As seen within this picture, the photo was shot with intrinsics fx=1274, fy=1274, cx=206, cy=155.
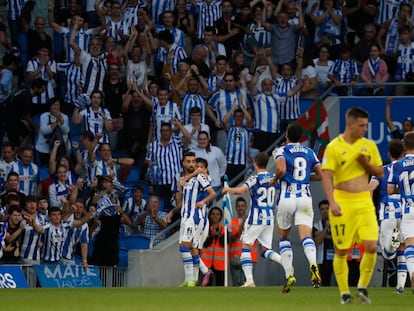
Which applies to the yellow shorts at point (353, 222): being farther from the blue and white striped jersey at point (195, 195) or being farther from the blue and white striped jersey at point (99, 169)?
the blue and white striped jersey at point (99, 169)

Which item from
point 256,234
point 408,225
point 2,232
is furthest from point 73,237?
point 408,225

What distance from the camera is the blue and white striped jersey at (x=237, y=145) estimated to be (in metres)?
25.3

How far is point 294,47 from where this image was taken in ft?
89.1

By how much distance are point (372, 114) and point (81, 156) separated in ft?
19.6

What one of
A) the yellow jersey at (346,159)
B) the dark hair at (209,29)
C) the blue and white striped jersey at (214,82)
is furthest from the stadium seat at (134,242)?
the yellow jersey at (346,159)

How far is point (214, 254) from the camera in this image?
24172 millimetres

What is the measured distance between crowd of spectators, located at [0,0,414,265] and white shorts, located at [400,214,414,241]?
7456 mm

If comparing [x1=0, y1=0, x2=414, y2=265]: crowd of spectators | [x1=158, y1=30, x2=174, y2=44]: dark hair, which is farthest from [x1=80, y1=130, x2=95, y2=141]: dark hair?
[x1=158, y1=30, x2=174, y2=44]: dark hair

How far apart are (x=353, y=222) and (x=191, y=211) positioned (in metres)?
8.40

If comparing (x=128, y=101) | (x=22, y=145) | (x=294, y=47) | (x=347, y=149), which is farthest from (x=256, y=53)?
(x=347, y=149)

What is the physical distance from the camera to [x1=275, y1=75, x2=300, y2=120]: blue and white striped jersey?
25875mm

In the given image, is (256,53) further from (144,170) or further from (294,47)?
(144,170)

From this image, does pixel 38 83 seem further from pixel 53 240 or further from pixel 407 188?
pixel 407 188

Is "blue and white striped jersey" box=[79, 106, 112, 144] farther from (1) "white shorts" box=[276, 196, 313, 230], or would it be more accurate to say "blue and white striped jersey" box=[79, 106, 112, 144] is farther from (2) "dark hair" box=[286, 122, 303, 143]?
(2) "dark hair" box=[286, 122, 303, 143]
